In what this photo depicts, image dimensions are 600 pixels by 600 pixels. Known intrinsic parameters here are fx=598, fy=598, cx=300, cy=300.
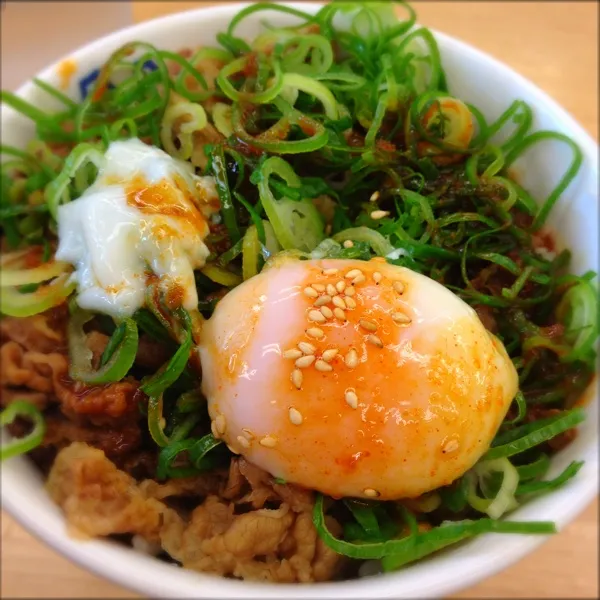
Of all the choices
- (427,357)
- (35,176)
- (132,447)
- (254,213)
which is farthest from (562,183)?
(35,176)

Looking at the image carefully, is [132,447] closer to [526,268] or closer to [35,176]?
[35,176]

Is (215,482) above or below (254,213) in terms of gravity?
below

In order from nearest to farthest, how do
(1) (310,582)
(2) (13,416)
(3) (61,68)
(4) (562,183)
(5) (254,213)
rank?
(1) (310,582) < (2) (13,416) < (5) (254,213) < (4) (562,183) < (3) (61,68)

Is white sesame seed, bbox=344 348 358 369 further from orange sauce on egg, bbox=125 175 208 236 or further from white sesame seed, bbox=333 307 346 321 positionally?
orange sauce on egg, bbox=125 175 208 236

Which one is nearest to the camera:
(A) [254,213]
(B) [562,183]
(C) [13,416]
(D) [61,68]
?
(C) [13,416]

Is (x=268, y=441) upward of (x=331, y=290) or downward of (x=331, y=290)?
downward

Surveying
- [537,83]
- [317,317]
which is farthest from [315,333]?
[537,83]

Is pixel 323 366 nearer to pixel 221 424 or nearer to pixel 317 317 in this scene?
pixel 317 317

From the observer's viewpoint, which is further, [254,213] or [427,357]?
[254,213]
